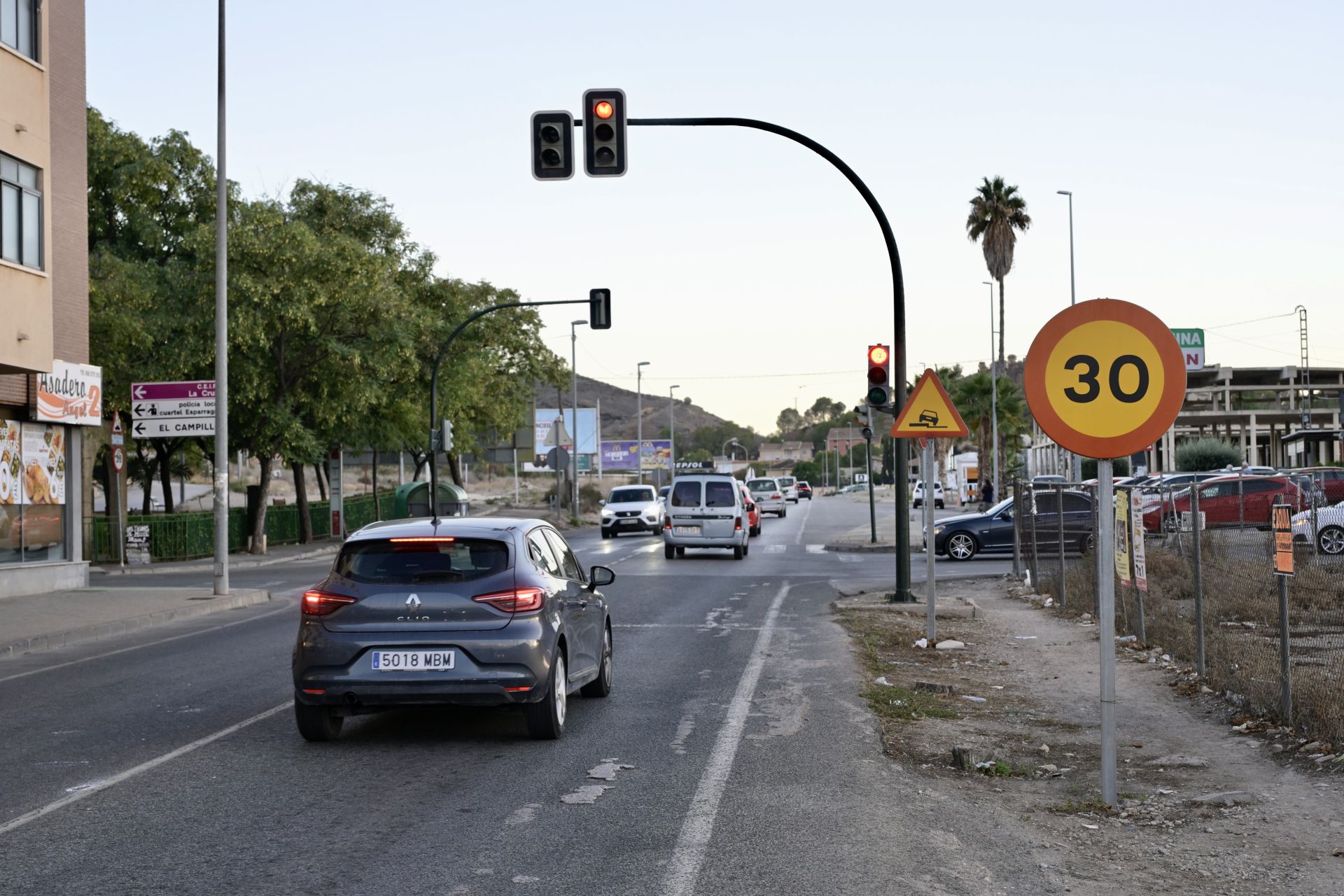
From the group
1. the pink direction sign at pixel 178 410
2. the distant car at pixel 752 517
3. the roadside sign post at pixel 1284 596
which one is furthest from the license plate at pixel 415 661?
the distant car at pixel 752 517

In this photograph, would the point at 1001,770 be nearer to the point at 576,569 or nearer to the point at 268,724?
the point at 576,569

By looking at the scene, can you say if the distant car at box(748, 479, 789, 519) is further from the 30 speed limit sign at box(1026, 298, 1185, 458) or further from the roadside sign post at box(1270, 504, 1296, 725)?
the 30 speed limit sign at box(1026, 298, 1185, 458)

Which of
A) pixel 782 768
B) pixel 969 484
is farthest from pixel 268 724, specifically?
pixel 969 484

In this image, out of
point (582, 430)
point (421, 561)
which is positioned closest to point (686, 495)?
point (421, 561)

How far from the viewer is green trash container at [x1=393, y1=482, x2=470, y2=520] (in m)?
47.1

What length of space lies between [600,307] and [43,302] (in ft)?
46.5

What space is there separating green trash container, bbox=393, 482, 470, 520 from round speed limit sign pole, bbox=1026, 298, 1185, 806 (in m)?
40.3

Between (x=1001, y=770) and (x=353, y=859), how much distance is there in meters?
3.96

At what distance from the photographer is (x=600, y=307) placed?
34.8 meters

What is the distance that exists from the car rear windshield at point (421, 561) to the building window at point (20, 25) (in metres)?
18.5

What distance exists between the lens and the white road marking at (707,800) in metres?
6.01

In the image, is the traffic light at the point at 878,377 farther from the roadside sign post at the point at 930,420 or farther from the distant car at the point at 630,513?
the distant car at the point at 630,513

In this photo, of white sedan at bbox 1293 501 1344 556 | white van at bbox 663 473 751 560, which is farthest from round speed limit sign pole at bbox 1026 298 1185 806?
white van at bbox 663 473 751 560

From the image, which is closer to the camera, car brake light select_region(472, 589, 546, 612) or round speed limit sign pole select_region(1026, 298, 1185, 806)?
round speed limit sign pole select_region(1026, 298, 1185, 806)
